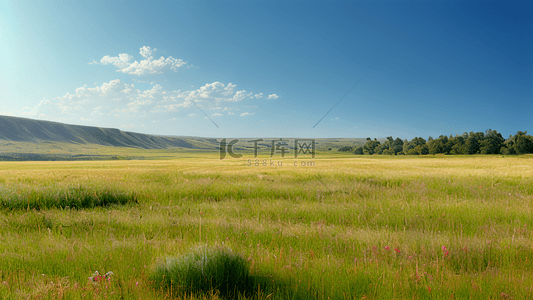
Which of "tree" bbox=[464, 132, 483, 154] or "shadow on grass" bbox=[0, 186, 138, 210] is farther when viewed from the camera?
"tree" bbox=[464, 132, 483, 154]

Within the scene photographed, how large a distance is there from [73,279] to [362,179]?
50.6 ft

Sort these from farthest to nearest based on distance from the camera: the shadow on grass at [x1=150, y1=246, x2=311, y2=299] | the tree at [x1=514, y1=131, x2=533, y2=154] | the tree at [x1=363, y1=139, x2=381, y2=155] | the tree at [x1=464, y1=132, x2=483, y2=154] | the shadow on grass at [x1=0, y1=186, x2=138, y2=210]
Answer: the tree at [x1=363, y1=139, x2=381, y2=155]
the tree at [x1=464, y1=132, x2=483, y2=154]
the tree at [x1=514, y1=131, x2=533, y2=154]
the shadow on grass at [x1=0, y1=186, x2=138, y2=210]
the shadow on grass at [x1=150, y1=246, x2=311, y2=299]

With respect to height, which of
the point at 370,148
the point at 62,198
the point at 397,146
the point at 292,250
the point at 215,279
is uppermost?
the point at 397,146

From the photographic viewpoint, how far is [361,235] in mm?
5445

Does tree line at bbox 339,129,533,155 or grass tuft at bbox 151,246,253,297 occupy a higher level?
tree line at bbox 339,129,533,155

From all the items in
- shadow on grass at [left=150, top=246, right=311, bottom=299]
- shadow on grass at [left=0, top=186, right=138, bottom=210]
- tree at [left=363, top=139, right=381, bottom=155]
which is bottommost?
shadow on grass at [left=0, top=186, right=138, bottom=210]

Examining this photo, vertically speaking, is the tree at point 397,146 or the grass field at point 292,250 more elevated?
the tree at point 397,146

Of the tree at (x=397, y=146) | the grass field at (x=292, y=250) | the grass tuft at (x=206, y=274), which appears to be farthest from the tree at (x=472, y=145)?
the grass tuft at (x=206, y=274)

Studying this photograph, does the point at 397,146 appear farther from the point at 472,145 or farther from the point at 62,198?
the point at 62,198

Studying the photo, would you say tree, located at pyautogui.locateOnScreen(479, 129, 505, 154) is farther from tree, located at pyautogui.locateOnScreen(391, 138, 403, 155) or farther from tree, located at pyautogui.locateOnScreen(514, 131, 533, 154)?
tree, located at pyautogui.locateOnScreen(391, 138, 403, 155)

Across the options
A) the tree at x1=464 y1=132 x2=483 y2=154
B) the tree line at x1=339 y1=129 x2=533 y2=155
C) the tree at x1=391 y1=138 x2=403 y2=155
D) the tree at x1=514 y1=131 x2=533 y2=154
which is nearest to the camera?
the tree at x1=514 y1=131 x2=533 y2=154

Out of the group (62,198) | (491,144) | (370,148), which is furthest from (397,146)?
(62,198)

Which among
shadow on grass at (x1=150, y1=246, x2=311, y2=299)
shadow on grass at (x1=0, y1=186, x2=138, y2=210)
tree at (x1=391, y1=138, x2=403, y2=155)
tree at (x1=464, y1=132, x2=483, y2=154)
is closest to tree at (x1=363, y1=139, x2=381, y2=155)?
tree at (x1=391, y1=138, x2=403, y2=155)

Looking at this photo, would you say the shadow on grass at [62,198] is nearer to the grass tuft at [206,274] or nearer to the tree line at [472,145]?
the grass tuft at [206,274]
